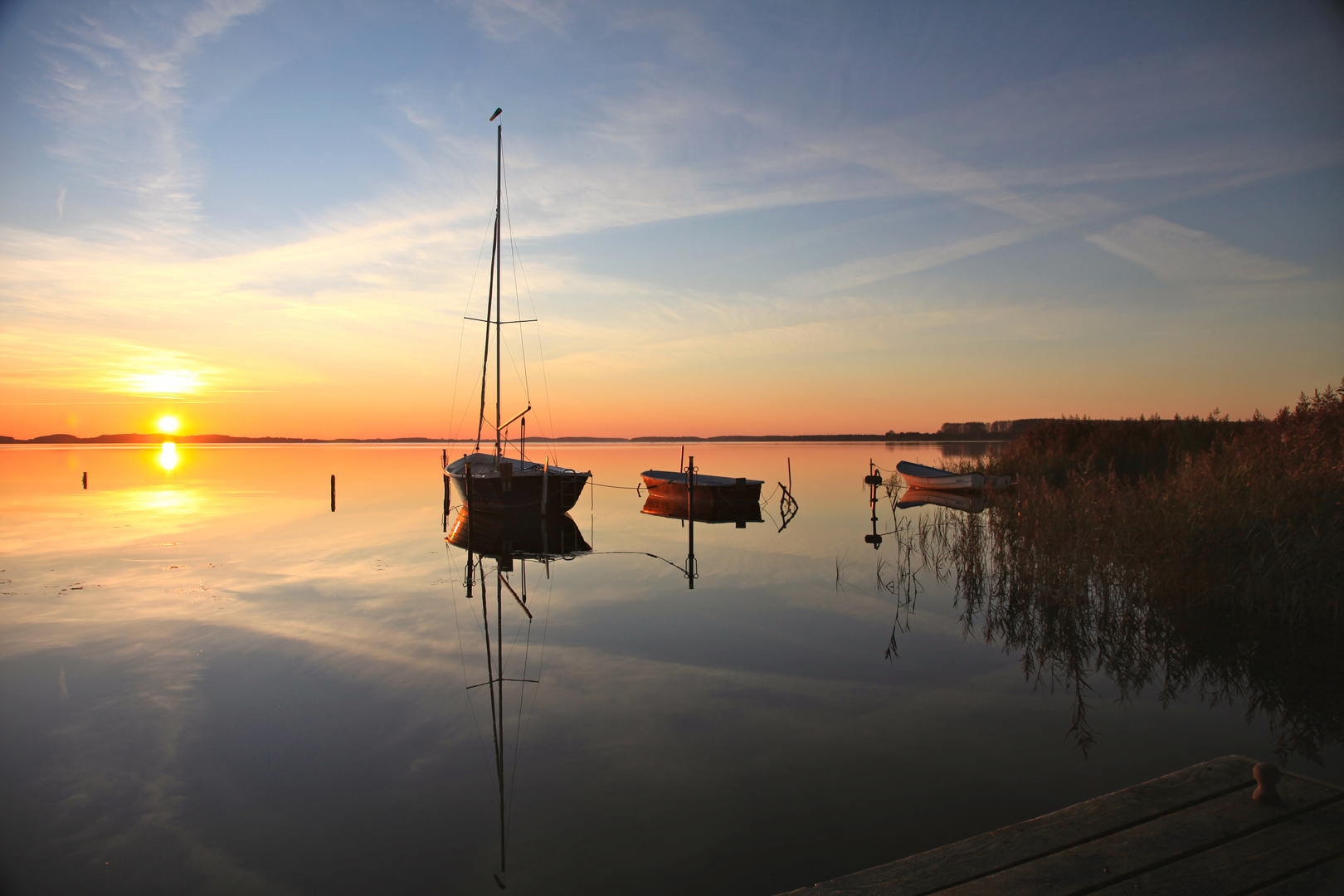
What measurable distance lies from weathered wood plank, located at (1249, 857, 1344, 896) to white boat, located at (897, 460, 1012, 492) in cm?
3010

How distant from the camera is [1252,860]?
389 centimetres

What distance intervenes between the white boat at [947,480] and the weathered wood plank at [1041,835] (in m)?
29.3

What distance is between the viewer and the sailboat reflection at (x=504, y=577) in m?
7.95

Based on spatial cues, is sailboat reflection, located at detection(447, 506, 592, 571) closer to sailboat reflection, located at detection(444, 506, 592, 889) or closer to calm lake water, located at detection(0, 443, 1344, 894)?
sailboat reflection, located at detection(444, 506, 592, 889)

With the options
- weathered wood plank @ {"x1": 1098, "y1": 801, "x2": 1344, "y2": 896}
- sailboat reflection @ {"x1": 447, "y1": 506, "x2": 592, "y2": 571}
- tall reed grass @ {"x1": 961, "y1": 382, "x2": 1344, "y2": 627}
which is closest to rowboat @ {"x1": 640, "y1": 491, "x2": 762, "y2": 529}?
sailboat reflection @ {"x1": 447, "y1": 506, "x2": 592, "y2": 571}

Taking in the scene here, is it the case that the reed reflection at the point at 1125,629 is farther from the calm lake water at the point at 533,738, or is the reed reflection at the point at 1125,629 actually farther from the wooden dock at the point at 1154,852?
the wooden dock at the point at 1154,852

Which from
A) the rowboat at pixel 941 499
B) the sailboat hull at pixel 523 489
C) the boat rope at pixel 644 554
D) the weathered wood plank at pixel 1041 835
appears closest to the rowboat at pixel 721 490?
the sailboat hull at pixel 523 489

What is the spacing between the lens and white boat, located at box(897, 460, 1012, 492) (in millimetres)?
34250

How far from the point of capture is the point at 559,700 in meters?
9.20

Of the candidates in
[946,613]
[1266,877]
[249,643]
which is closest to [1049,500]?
[946,613]

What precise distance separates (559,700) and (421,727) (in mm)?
1768

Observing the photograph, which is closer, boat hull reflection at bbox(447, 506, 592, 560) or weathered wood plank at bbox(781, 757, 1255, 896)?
weathered wood plank at bbox(781, 757, 1255, 896)

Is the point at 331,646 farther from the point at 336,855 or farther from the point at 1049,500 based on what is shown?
the point at 1049,500

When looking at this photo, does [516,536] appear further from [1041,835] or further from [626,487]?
[626,487]
